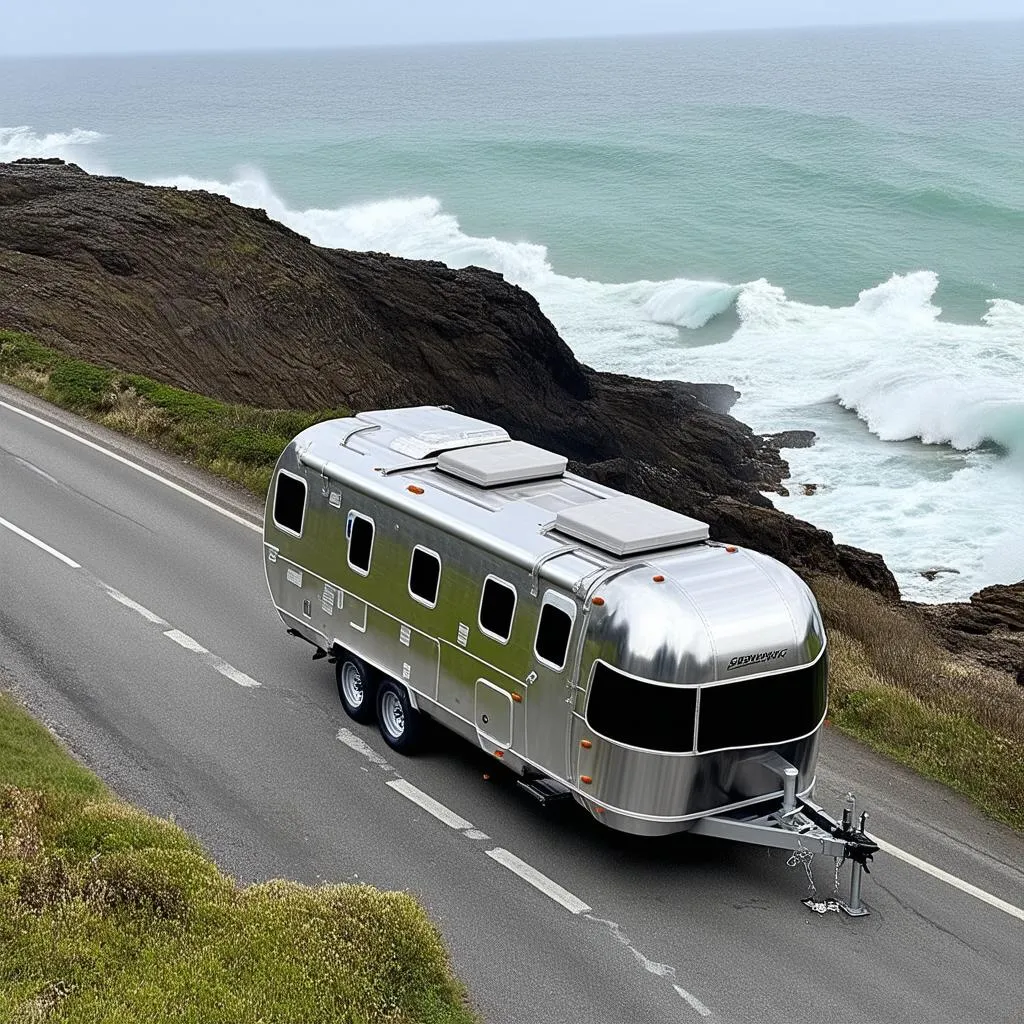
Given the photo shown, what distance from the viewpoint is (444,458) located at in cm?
1330

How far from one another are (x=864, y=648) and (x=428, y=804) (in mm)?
6517

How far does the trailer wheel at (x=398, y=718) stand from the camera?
1318 centimetres

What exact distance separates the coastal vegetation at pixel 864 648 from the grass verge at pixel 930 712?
1 centimetres

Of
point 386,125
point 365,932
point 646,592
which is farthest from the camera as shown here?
point 386,125

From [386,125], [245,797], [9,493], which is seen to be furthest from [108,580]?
[386,125]

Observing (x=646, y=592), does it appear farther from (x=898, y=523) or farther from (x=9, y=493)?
(x=898, y=523)

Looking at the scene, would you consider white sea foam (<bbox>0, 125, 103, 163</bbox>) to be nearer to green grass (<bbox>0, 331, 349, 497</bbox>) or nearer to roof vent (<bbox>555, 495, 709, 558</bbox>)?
green grass (<bbox>0, 331, 349, 497</bbox>)

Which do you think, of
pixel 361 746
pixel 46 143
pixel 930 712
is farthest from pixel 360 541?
pixel 46 143

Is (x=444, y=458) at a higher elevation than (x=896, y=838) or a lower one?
higher

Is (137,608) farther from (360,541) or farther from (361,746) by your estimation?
(360,541)

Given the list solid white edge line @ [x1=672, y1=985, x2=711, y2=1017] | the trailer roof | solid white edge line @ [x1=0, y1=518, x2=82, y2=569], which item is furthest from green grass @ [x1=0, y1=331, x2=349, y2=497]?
solid white edge line @ [x1=672, y1=985, x2=711, y2=1017]

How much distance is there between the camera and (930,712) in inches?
557

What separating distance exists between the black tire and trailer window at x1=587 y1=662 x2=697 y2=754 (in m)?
3.61

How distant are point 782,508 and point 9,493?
65.1 feet
